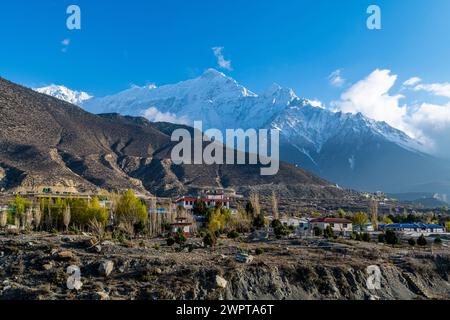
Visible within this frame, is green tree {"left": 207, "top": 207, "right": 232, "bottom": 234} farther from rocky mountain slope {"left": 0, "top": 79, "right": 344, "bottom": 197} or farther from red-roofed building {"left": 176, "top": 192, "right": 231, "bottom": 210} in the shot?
rocky mountain slope {"left": 0, "top": 79, "right": 344, "bottom": 197}

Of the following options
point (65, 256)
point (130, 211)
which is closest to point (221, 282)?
point (65, 256)

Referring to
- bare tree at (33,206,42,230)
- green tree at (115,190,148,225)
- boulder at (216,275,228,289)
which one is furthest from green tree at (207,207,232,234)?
boulder at (216,275,228,289)

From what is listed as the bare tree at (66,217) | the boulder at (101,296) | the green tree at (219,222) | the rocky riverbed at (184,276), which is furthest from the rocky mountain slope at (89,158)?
the boulder at (101,296)

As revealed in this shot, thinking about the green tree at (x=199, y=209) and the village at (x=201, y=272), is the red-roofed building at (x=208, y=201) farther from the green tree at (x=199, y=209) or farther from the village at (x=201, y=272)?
the village at (x=201, y=272)

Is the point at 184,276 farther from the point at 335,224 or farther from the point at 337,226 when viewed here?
the point at 337,226

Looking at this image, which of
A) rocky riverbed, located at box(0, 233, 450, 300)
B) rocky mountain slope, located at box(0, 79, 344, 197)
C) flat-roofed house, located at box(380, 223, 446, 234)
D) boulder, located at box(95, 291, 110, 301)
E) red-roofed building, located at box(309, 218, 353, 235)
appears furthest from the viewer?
rocky mountain slope, located at box(0, 79, 344, 197)
